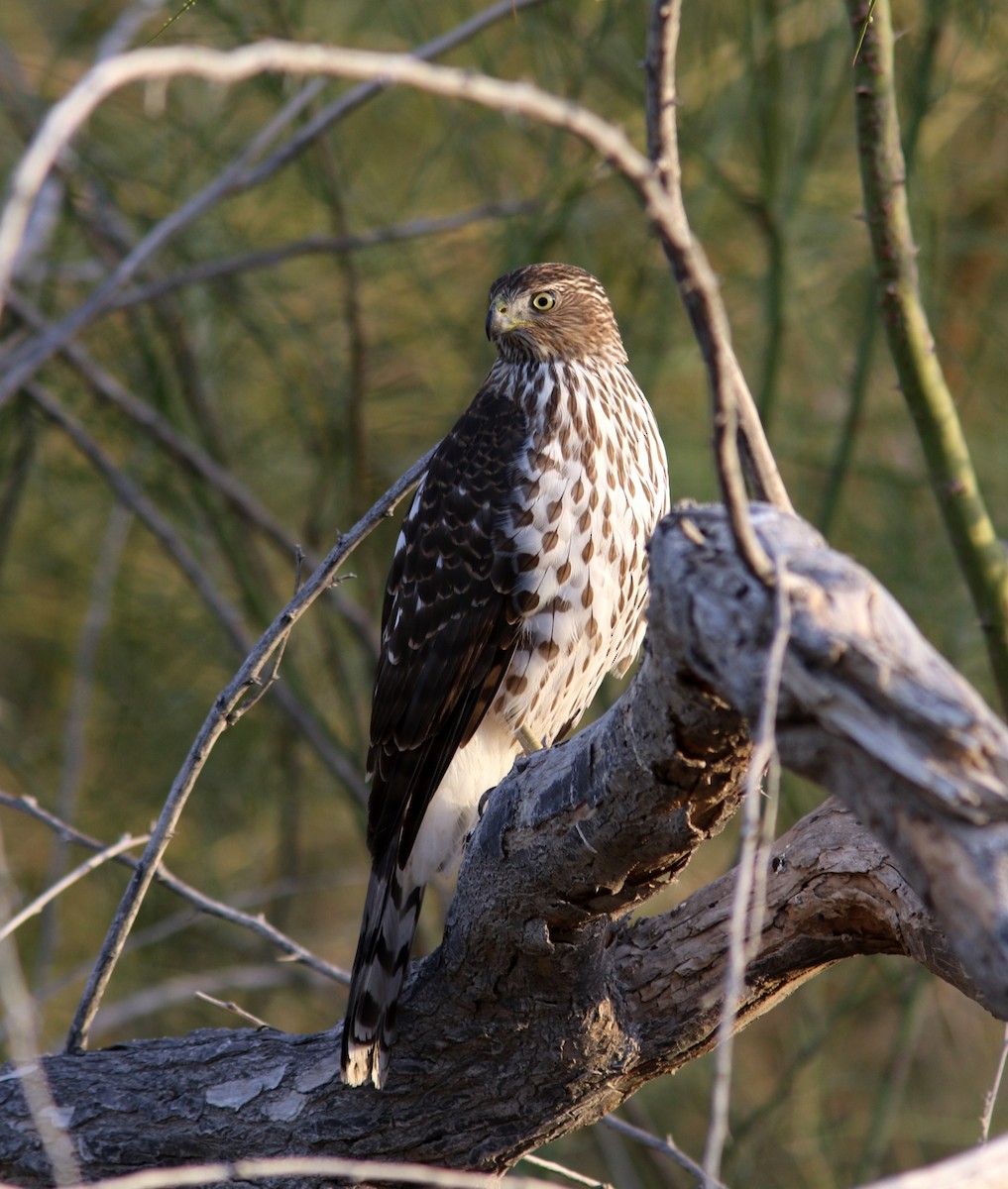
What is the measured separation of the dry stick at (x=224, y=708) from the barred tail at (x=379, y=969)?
1.68 feet

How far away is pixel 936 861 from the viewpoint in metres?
1.70

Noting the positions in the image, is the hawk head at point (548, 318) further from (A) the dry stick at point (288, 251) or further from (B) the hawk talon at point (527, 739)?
(B) the hawk talon at point (527, 739)

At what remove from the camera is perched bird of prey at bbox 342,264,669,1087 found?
3475mm

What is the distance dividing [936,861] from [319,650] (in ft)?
19.6

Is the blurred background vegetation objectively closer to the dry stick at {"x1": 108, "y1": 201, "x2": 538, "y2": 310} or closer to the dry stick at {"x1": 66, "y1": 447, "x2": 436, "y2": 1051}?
the dry stick at {"x1": 108, "y1": 201, "x2": 538, "y2": 310}

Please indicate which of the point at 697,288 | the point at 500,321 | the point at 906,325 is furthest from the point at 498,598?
the point at 697,288

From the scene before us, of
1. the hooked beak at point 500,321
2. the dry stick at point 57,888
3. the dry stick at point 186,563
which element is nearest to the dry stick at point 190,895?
the dry stick at point 57,888

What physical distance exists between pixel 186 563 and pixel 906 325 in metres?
2.92

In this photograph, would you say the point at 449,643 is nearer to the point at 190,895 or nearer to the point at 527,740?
the point at 527,740

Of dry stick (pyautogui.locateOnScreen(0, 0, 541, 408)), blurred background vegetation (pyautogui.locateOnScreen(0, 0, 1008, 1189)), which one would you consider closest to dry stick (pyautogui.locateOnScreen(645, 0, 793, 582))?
dry stick (pyautogui.locateOnScreen(0, 0, 541, 408))

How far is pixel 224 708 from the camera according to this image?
9.31ft

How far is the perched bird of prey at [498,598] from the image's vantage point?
3.47 m

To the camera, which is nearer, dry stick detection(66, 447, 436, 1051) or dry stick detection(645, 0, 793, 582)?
dry stick detection(645, 0, 793, 582)

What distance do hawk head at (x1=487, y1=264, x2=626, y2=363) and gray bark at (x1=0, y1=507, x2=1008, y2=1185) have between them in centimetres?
151
